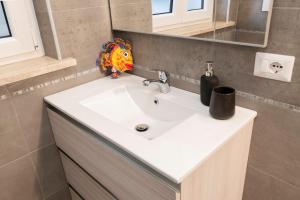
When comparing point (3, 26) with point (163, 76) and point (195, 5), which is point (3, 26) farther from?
point (195, 5)

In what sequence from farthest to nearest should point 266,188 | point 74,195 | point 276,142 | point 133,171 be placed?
1. point 74,195
2. point 266,188
3. point 276,142
4. point 133,171

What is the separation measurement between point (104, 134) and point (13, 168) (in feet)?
2.20

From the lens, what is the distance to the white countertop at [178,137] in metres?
0.78

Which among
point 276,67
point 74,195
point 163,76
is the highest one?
point 276,67

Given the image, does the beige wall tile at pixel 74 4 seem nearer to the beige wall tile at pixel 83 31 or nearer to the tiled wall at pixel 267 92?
the beige wall tile at pixel 83 31

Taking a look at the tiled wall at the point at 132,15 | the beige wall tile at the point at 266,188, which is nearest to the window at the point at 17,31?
the tiled wall at the point at 132,15

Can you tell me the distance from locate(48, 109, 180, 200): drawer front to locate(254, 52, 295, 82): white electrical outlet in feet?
1.83

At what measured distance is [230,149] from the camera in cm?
95

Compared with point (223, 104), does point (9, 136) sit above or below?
below

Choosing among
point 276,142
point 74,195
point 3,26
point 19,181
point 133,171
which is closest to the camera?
point 133,171

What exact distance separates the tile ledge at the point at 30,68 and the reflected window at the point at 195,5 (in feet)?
2.15

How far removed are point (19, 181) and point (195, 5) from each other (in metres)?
1.25

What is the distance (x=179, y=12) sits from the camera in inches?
45.8

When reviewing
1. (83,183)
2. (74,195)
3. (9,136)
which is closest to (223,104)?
(83,183)
